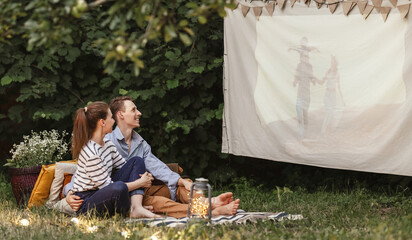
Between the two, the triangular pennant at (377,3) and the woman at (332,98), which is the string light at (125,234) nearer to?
the woman at (332,98)

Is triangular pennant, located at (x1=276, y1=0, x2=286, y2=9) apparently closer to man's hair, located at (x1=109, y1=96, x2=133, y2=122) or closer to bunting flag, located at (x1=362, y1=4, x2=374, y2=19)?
bunting flag, located at (x1=362, y1=4, x2=374, y2=19)

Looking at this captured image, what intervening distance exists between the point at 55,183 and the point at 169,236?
1.66m

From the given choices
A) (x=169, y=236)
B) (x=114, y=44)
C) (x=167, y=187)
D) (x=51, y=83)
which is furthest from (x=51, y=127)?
(x=114, y=44)

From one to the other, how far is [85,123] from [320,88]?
6.98 feet

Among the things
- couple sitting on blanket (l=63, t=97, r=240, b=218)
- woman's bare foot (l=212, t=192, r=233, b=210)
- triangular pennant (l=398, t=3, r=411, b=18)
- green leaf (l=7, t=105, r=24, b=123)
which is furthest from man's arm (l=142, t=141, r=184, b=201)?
triangular pennant (l=398, t=3, r=411, b=18)

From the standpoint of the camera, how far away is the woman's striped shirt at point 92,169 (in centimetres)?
445

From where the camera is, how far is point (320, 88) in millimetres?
5625

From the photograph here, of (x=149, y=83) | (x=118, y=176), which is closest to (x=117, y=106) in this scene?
(x=118, y=176)

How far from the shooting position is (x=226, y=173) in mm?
6648

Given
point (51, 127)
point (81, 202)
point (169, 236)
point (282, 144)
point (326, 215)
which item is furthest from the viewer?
point (51, 127)

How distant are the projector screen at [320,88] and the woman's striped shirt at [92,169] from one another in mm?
1905

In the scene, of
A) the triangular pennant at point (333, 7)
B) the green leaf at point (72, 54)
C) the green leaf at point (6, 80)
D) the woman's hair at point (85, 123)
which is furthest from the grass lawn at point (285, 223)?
the triangular pennant at point (333, 7)

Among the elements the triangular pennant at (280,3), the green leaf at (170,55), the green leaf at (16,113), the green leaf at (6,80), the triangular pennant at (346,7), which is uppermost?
the triangular pennant at (280,3)

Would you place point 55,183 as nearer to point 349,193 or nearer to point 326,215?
point 326,215
